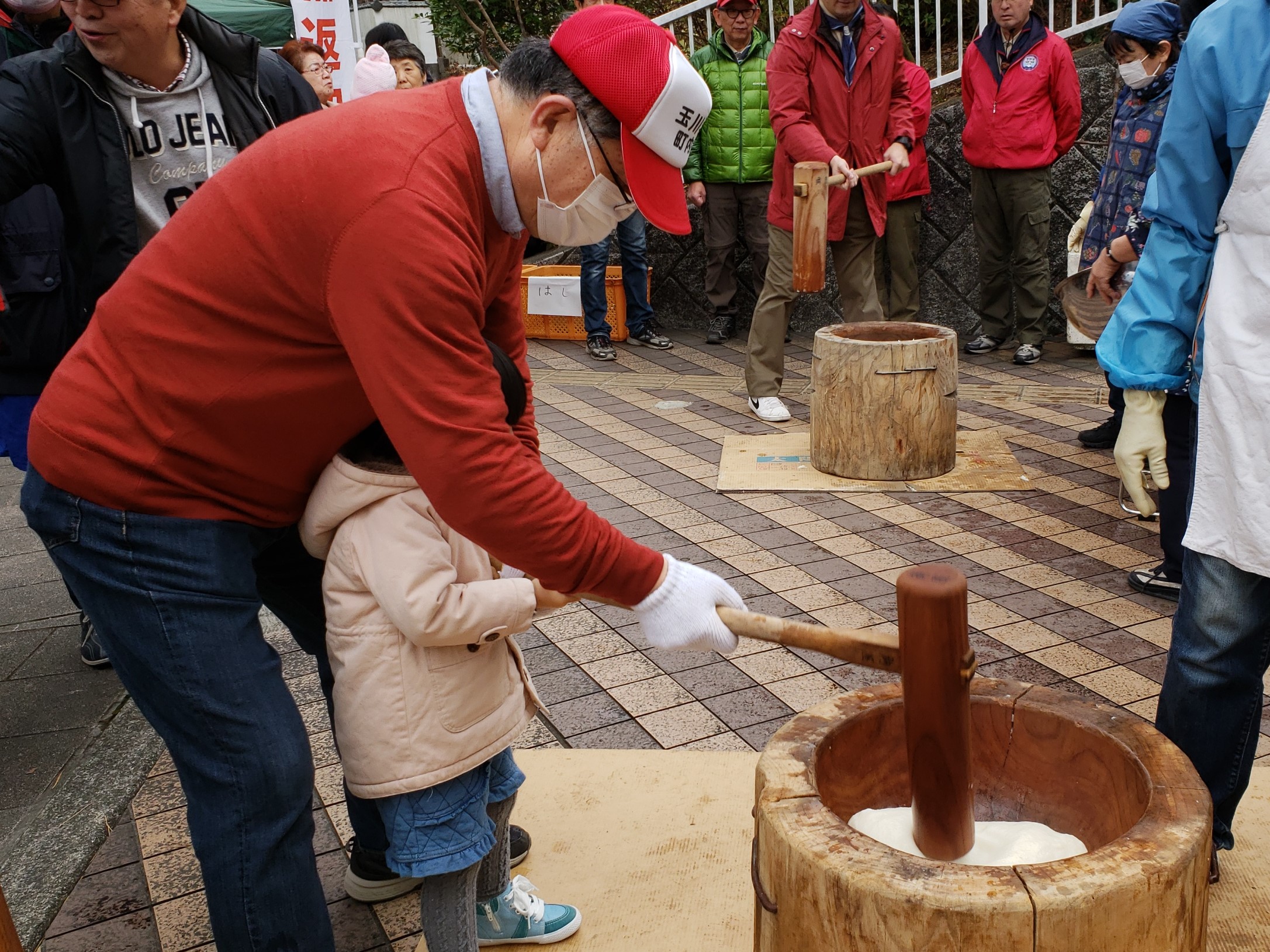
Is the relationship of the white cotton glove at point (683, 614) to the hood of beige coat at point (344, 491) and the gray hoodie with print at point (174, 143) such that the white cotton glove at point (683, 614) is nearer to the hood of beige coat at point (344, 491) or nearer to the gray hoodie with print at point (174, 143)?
the hood of beige coat at point (344, 491)

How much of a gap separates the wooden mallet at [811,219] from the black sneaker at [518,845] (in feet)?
12.3

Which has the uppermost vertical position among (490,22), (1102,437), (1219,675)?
(490,22)

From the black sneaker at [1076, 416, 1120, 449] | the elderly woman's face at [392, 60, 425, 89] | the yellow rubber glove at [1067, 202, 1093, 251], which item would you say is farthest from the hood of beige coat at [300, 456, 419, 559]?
the elderly woman's face at [392, 60, 425, 89]

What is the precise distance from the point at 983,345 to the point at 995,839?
6159mm

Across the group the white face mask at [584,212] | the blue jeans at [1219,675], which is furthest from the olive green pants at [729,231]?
the white face mask at [584,212]

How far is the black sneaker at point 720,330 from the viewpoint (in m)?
8.51

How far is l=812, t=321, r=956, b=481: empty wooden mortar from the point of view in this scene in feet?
16.2

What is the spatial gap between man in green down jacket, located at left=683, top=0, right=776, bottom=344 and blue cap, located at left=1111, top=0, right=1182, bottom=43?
282 cm

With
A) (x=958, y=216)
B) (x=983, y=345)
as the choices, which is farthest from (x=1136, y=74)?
(x=958, y=216)

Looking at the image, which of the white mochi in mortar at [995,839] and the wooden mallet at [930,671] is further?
the white mochi in mortar at [995,839]

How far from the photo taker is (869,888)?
1491 millimetres

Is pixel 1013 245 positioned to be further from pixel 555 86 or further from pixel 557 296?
pixel 555 86

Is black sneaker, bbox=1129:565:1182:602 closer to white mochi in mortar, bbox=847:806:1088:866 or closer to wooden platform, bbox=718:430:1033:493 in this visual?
wooden platform, bbox=718:430:1033:493

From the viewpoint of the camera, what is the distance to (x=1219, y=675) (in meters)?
2.20
